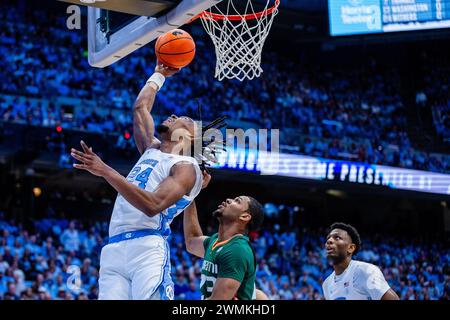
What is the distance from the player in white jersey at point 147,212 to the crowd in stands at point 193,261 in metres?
6.94

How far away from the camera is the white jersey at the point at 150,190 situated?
436 cm

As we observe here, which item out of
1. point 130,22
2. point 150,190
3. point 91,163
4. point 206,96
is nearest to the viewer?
point 91,163

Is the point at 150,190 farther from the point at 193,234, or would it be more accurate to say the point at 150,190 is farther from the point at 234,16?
the point at 234,16

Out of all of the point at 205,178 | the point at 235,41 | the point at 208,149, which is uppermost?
the point at 235,41

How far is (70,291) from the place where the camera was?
38.1 feet

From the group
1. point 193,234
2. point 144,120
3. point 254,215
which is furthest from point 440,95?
point 254,215

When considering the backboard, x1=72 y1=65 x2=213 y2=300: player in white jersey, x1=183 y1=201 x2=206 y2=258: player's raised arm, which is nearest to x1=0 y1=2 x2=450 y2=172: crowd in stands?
the backboard

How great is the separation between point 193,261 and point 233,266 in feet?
33.3

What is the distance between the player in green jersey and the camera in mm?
4016

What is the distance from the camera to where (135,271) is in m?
4.24

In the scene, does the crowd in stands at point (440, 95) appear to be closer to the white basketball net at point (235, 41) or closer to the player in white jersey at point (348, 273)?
the white basketball net at point (235, 41)

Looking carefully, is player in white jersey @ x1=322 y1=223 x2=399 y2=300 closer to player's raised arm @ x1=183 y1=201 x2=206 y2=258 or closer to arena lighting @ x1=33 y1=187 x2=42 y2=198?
player's raised arm @ x1=183 y1=201 x2=206 y2=258
